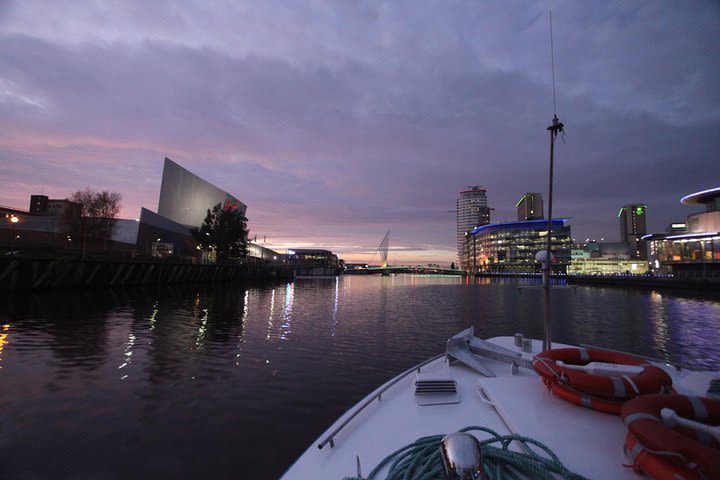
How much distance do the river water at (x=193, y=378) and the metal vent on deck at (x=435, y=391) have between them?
1314 millimetres

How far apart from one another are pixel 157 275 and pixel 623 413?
67621mm

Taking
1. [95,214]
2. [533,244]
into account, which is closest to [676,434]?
[95,214]

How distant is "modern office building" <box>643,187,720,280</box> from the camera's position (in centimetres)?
8300

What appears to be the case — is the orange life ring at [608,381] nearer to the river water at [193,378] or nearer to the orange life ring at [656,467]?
the river water at [193,378]

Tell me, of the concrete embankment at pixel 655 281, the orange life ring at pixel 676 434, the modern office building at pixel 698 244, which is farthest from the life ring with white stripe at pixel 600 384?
the modern office building at pixel 698 244

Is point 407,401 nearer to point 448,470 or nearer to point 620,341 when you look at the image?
point 448,470

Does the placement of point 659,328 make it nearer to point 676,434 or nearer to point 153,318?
point 676,434

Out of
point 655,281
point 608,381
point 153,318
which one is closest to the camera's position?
point 608,381

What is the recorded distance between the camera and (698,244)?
3410 inches

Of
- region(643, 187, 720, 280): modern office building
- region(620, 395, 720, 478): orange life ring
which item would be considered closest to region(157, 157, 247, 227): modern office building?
region(620, 395, 720, 478): orange life ring

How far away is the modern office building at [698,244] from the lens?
83000 millimetres

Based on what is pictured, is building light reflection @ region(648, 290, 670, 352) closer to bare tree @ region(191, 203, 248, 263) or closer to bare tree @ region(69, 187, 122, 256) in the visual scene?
bare tree @ region(69, 187, 122, 256)

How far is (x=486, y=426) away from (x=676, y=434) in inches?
87.1

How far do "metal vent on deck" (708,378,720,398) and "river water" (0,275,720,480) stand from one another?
86.9 inches
